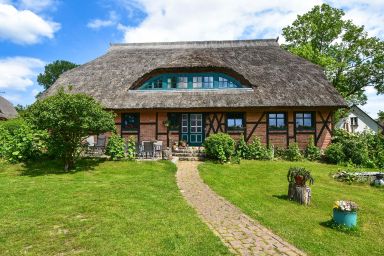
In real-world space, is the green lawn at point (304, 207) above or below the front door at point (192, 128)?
below

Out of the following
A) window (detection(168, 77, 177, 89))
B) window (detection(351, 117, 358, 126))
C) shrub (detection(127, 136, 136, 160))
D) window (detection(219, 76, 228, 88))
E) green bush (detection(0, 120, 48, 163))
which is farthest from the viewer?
window (detection(351, 117, 358, 126))

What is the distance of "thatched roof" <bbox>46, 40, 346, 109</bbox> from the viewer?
1711 cm

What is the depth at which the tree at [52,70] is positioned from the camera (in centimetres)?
5309

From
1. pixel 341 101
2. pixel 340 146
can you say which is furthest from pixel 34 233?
pixel 341 101

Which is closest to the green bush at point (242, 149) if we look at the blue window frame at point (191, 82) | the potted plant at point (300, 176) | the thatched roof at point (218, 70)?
the thatched roof at point (218, 70)

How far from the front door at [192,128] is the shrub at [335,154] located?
7.20m

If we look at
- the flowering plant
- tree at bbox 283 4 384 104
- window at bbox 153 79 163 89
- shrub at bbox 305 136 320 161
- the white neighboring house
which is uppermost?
tree at bbox 283 4 384 104

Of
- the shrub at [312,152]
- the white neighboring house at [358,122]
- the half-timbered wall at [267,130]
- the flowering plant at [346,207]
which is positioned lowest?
the flowering plant at [346,207]

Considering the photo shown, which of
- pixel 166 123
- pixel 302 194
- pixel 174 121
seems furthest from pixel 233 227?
pixel 174 121

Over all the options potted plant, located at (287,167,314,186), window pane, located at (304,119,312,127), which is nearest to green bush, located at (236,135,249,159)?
window pane, located at (304,119,312,127)

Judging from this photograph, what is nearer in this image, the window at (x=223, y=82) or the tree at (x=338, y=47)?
the window at (x=223, y=82)

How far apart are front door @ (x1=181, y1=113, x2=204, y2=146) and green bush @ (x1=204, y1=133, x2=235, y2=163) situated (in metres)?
2.88

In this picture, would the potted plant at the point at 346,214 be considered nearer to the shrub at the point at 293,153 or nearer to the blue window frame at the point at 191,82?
the shrub at the point at 293,153

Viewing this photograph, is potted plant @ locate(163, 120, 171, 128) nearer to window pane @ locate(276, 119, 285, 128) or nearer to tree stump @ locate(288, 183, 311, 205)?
window pane @ locate(276, 119, 285, 128)
